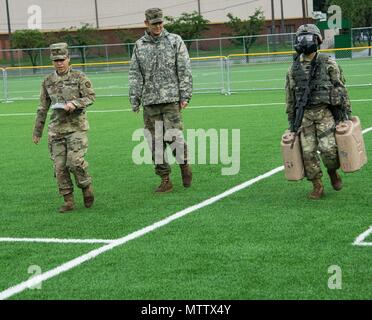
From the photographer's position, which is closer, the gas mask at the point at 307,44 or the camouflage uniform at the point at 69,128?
the gas mask at the point at 307,44

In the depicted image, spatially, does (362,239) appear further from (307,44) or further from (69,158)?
(69,158)

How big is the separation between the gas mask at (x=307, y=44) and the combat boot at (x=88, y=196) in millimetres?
2760

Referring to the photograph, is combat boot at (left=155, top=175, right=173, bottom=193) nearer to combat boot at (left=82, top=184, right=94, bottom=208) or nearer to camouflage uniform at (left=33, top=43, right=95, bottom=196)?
combat boot at (left=82, top=184, right=94, bottom=208)

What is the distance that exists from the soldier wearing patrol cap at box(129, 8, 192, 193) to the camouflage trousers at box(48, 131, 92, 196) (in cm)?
115

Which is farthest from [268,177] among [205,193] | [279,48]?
[279,48]

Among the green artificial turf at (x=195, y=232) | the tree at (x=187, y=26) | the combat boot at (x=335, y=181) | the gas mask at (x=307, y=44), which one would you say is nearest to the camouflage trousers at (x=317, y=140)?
the combat boot at (x=335, y=181)

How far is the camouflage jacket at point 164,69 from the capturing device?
10359 millimetres

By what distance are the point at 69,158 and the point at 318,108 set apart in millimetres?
2750

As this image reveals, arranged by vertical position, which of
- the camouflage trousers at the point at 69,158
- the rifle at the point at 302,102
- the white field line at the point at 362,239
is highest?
the rifle at the point at 302,102

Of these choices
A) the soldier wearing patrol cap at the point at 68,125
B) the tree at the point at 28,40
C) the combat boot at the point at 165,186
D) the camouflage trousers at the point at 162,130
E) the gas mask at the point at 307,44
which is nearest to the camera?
the gas mask at the point at 307,44

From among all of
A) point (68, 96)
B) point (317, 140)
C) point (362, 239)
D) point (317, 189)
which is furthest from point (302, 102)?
point (68, 96)

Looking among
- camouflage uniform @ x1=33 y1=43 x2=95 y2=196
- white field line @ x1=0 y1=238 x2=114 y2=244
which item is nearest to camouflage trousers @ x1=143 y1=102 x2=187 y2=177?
camouflage uniform @ x1=33 y1=43 x2=95 y2=196

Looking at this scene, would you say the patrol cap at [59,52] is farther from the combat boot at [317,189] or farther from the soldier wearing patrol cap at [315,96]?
the combat boot at [317,189]
